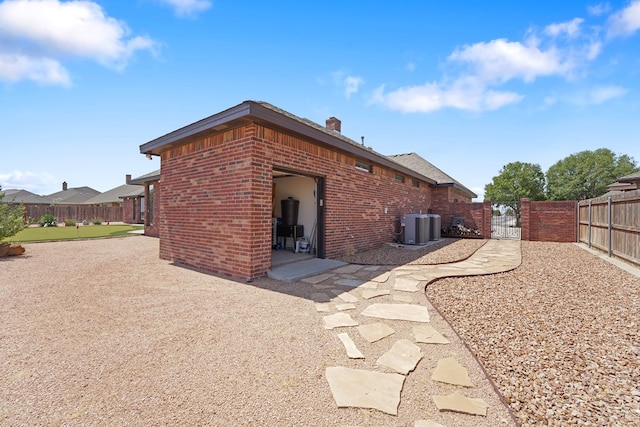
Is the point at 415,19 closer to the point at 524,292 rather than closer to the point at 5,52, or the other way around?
the point at 524,292

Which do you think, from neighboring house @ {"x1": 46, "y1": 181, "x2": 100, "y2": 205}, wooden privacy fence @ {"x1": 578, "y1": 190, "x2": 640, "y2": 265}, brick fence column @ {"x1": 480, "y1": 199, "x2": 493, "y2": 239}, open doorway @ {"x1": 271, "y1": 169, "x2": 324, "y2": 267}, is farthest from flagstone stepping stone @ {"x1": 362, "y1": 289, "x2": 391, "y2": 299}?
neighboring house @ {"x1": 46, "y1": 181, "x2": 100, "y2": 205}

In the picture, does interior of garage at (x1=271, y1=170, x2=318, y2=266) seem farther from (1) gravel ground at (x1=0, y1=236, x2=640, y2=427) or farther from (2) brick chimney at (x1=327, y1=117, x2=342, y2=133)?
(2) brick chimney at (x1=327, y1=117, x2=342, y2=133)

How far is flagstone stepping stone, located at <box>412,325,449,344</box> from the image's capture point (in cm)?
290

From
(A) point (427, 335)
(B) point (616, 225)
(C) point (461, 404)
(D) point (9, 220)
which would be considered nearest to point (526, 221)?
(B) point (616, 225)

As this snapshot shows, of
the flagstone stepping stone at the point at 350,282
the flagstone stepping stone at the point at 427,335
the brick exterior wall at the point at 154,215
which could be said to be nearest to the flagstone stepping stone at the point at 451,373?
the flagstone stepping stone at the point at 427,335

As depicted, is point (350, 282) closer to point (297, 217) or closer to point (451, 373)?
point (451, 373)

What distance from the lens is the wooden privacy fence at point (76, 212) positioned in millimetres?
22422

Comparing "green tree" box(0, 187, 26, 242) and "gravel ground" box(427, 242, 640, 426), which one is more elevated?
"green tree" box(0, 187, 26, 242)

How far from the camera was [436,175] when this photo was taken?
1658 cm

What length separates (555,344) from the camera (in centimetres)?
287

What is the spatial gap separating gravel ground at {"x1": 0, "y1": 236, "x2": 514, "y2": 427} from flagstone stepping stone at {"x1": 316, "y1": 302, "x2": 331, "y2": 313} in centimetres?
10

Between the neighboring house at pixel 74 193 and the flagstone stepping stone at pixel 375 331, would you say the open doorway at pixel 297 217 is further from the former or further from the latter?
the neighboring house at pixel 74 193

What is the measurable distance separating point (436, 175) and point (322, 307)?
1494 centimetres

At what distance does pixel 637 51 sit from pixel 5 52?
13912 millimetres
